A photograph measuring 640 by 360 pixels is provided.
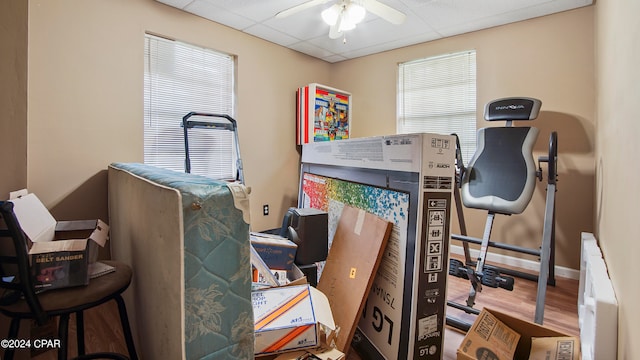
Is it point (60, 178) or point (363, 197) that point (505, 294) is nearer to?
point (363, 197)

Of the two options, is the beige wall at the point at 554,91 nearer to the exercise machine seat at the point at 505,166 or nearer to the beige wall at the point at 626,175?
the exercise machine seat at the point at 505,166

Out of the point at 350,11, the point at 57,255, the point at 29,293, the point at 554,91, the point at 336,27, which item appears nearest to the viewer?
the point at 29,293

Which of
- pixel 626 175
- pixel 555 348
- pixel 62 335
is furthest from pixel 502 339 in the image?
pixel 62 335

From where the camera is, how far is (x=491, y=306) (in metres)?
2.37

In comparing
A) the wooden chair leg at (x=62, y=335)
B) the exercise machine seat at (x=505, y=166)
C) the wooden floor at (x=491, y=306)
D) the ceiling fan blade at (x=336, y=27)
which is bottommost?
the wooden floor at (x=491, y=306)

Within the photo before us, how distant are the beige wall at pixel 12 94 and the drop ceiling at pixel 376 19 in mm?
1460

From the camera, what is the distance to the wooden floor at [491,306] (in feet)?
6.06

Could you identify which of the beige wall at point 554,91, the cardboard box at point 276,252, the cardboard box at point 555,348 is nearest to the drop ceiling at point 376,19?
the beige wall at point 554,91

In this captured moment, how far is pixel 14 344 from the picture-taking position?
3.62ft

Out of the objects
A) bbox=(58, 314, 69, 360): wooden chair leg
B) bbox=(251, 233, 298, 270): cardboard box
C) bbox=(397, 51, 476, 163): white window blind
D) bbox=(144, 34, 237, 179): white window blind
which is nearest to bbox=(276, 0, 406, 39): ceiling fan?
bbox=(144, 34, 237, 179): white window blind

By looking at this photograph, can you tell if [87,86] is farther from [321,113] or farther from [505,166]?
[505,166]

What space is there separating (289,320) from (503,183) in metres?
1.89

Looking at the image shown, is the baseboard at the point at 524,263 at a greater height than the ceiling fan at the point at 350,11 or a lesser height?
lesser

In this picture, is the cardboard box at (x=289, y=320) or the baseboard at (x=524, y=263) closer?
the cardboard box at (x=289, y=320)
